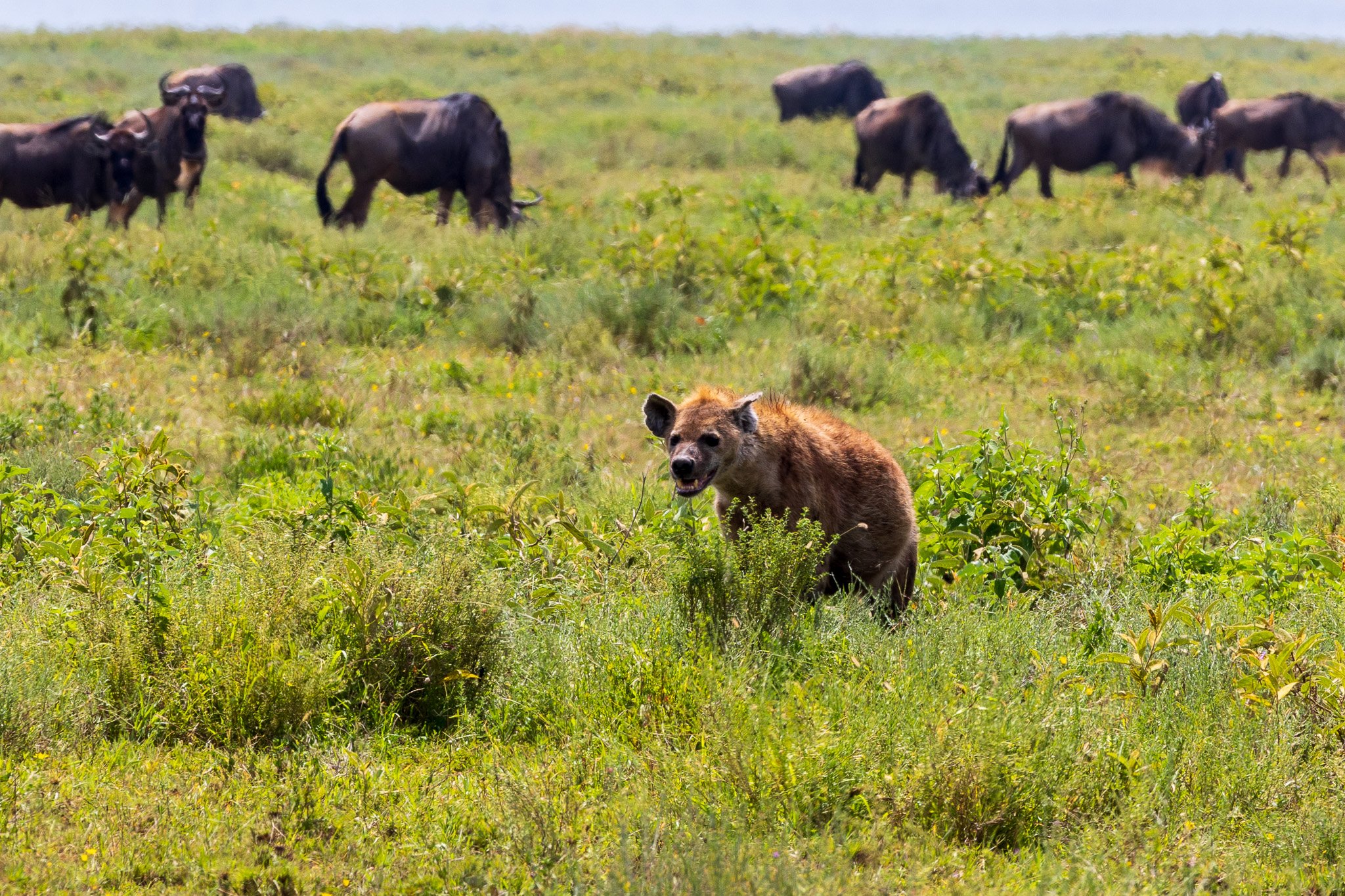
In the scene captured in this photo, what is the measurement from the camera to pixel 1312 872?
3.57 m

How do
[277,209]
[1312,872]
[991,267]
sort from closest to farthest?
[1312,872] < [991,267] < [277,209]

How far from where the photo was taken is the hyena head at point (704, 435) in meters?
5.05

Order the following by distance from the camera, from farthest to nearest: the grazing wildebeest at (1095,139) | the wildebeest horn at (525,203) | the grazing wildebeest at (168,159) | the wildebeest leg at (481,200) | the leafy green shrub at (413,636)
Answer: the grazing wildebeest at (1095,139)
the wildebeest leg at (481,200)
the wildebeest horn at (525,203)
the grazing wildebeest at (168,159)
the leafy green shrub at (413,636)

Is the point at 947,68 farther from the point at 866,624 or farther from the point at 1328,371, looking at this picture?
the point at 866,624

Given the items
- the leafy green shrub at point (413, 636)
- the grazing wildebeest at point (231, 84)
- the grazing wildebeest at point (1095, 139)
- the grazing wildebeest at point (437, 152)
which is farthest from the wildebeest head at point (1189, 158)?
the leafy green shrub at point (413, 636)

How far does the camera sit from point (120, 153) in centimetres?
1662

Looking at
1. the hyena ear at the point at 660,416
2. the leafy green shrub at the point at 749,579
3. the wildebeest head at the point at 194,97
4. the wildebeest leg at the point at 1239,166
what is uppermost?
the wildebeest head at the point at 194,97

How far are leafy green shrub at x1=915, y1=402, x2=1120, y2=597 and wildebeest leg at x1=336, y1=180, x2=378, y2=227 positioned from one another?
11909 mm

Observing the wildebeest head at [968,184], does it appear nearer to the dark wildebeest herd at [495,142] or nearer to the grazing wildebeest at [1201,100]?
the dark wildebeest herd at [495,142]

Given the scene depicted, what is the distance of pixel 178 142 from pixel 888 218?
30.5ft

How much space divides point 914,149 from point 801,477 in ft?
61.2

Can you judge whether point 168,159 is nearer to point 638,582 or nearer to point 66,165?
point 66,165

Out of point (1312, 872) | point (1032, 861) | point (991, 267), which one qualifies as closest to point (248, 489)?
point (1032, 861)

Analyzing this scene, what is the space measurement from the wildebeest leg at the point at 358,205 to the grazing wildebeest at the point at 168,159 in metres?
1.87
